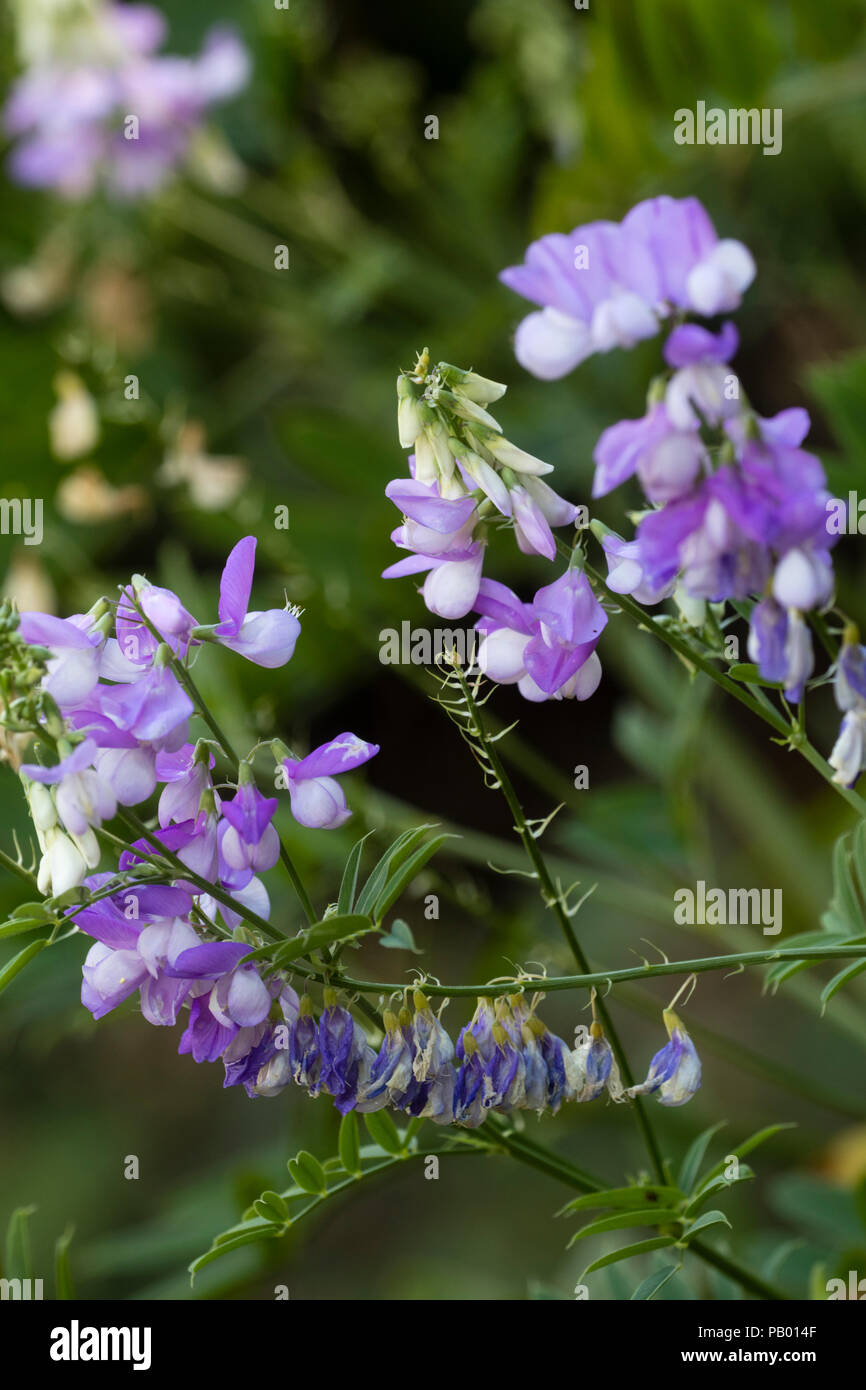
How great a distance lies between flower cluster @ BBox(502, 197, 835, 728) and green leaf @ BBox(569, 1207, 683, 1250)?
182 millimetres

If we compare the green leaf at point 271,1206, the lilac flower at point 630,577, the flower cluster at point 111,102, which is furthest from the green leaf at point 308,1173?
the flower cluster at point 111,102

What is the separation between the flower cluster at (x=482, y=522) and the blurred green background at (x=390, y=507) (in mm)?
307

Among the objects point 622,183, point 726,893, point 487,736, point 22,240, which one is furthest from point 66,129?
point 487,736

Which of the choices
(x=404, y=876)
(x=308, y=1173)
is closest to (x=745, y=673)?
(x=404, y=876)

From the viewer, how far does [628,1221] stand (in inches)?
16.9

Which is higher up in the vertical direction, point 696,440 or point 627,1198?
point 696,440

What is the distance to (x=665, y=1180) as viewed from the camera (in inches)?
18.4

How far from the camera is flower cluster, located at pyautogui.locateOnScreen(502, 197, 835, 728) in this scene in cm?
33

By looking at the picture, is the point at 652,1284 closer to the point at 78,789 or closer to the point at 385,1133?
the point at 385,1133

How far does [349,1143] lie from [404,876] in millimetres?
106

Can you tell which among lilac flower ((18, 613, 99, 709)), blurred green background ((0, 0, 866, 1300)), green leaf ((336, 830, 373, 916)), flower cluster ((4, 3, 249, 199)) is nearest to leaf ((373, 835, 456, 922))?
green leaf ((336, 830, 373, 916))

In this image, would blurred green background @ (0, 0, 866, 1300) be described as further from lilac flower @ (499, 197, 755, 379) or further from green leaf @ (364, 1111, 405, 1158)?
lilac flower @ (499, 197, 755, 379)

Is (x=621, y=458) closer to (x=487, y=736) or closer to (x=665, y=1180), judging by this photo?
(x=487, y=736)

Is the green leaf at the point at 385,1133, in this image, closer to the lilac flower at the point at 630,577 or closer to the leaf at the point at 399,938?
the leaf at the point at 399,938
